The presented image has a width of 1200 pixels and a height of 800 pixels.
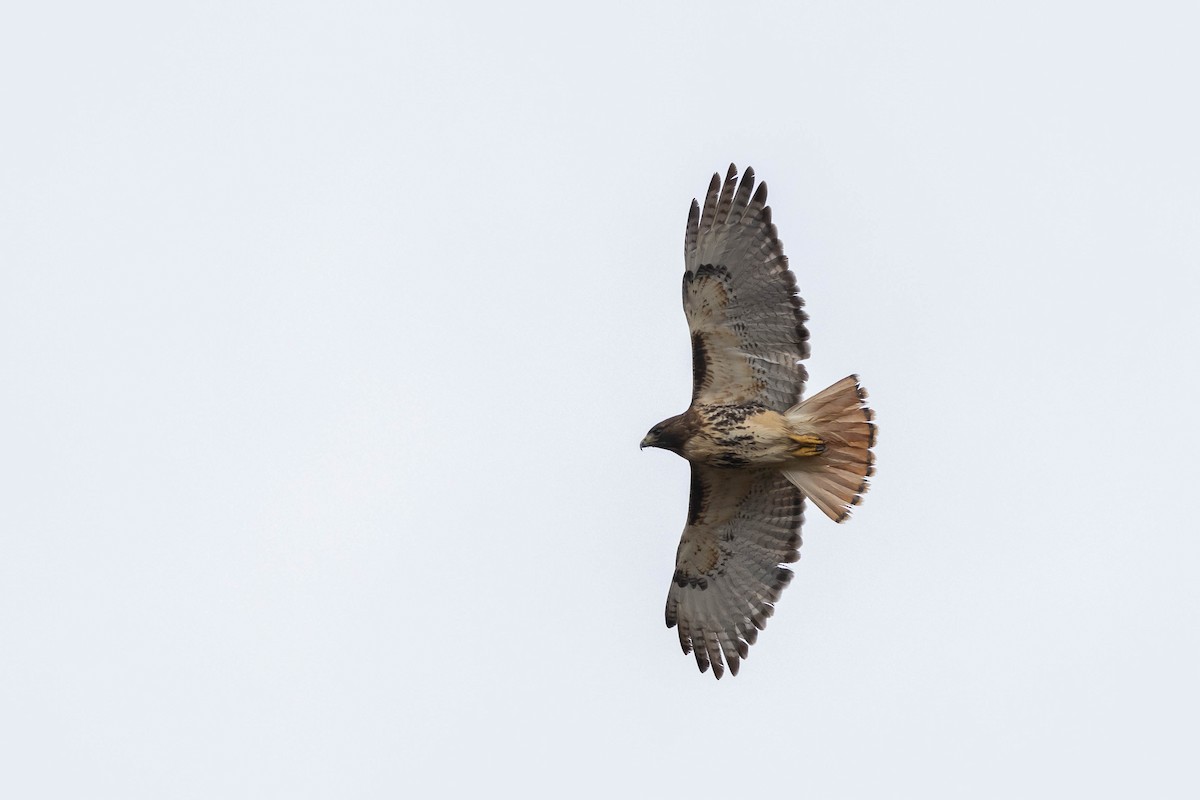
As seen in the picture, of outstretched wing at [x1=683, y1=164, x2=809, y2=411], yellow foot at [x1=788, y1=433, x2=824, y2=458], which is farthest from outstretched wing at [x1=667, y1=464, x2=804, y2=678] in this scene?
outstretched wing at [x1=683, y1=164, x2=809, y2=411]

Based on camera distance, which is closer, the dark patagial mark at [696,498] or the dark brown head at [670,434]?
the dark brown head at [670,434]

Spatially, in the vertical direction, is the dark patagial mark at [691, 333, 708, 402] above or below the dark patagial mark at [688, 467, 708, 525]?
above

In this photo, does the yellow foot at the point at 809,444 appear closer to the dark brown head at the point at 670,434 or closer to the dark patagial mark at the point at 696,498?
the dark brown head at the point at 670,434

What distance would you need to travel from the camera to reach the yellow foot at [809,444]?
14820 millimetres

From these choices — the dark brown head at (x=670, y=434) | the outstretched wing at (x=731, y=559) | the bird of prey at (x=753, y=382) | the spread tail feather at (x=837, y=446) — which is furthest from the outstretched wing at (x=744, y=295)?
the outstretched wing at (x=731, y=559)

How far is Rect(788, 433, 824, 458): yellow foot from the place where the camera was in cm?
1482

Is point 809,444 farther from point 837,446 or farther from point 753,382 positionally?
point 753,382

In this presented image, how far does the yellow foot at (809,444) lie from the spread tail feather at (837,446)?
35mm

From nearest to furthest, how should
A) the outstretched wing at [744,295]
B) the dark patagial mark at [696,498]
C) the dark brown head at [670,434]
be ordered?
the outstretched wing at [744,295] → the dark brown head at [670,434] → the dark patagial mark at [696,498]

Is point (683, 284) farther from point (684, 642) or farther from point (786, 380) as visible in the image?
point (684, 642)

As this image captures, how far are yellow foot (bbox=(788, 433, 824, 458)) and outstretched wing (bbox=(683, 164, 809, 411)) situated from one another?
12.4 inches

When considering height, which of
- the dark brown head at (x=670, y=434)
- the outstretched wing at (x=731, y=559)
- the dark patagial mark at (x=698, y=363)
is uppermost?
the dark patagial mark at (x=698, y=363)

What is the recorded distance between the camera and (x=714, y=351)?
15016 mm

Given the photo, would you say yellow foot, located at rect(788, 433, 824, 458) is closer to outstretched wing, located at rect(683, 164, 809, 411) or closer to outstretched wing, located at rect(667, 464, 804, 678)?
outstretched wing, located at rect(683, 164, 809, 411)
